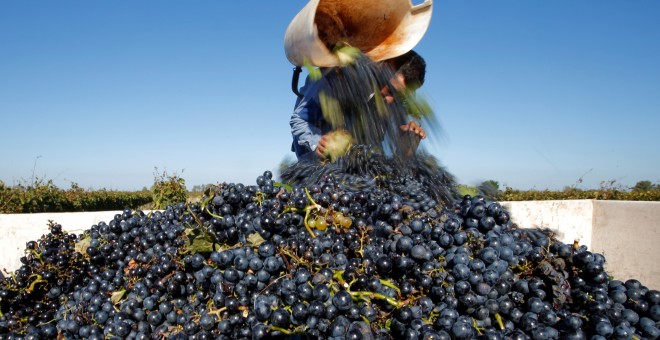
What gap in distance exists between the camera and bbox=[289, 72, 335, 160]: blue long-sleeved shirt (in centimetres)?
262

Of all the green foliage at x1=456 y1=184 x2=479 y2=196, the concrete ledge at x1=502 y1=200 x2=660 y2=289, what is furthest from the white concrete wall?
the concrete ledge at x1=502 y1=200 x2=660 y2=289

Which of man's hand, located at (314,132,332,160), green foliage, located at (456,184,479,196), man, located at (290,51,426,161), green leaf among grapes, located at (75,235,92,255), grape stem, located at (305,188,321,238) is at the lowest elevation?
green leaf among grapes, located at (75,235,92,255)

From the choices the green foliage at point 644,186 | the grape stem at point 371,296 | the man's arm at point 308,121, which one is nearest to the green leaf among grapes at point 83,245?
the man's arm at point 308,121

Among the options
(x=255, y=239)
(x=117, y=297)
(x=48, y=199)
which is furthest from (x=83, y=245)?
(x=48, y=199)

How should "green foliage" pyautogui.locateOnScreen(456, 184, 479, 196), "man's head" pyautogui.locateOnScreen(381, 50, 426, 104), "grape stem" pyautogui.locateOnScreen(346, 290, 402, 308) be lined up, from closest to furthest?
"grape stem" pyautogui.locateOnScreen(346, 290, 402, 308) → "green foliage" pyautogui.locateOnScreen(456, 184, 479, 196) → "man's head" pyautogui.locateOnScreen(381, 50, 426, 104)

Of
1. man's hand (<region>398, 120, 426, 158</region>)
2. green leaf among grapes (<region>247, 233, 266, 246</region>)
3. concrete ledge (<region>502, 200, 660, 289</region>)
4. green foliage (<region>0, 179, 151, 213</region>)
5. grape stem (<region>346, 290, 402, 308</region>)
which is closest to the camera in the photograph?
grape stem (<region>346, 290, 402, 308</region>)

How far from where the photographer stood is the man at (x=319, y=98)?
2471 mm

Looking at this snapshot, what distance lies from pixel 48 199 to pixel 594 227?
23.0ft

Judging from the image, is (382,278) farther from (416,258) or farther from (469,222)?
(469,222)

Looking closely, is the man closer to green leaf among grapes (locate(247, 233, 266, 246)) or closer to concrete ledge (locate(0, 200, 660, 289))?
concrete ledge (locate(0, 200, 660, 289))

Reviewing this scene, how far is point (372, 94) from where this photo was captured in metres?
2.37

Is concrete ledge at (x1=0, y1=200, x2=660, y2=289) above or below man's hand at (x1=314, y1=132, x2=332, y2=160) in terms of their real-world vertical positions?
below

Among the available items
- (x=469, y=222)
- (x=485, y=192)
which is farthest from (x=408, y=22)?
(x=469, y=222)

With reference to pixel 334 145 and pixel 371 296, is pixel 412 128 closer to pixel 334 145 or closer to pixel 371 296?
pixel 334 145
